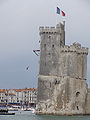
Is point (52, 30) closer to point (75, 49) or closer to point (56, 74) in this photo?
point (75, 49)

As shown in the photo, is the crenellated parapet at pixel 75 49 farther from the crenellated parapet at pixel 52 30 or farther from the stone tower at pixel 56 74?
the crenellated parapet at pixel 52 30

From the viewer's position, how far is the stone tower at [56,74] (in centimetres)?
8919

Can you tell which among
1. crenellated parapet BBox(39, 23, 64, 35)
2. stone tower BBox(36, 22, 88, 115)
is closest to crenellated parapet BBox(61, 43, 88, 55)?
stone tower BBox(36, 22, 88, 115)

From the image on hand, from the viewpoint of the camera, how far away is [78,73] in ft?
299

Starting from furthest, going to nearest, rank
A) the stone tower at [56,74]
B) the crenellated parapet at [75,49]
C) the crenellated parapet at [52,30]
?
the crenellated parapet at [75,49] < the crenellated parapet at [52,30] < the stone tower at [56,74]

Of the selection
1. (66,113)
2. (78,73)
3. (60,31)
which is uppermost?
(60,31)

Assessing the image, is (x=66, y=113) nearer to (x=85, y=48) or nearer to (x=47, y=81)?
(x=47, y=81)

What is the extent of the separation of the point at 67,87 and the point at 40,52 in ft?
24.0

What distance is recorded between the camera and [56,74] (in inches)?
3519

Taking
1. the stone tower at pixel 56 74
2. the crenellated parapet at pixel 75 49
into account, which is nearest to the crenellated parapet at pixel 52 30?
the stone tower at pixel 56 74

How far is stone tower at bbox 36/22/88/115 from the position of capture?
8919 cm

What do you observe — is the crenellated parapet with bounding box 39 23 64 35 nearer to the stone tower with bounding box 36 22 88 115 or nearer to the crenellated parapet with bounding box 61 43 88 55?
the stone tower with bounding box 36 22 88 115

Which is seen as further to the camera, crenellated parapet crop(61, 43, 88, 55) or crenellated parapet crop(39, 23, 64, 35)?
crenellated parapet crop(61, 43, 88, 55)

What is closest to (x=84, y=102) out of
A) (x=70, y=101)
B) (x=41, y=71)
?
(x=70, y=101)
